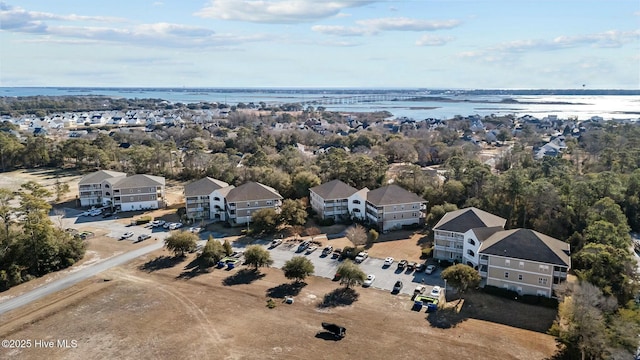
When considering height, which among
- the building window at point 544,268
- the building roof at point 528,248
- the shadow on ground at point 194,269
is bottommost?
the shadow on ground at point 194,269

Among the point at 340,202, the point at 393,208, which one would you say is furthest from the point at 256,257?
the point at 393,208

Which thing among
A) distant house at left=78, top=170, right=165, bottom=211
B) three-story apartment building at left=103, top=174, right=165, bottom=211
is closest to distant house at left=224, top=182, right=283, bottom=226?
three-story apartment building at left=103, top=174, right=165, bottom=211

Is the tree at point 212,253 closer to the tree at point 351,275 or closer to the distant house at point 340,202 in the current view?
the tree at point 351,275

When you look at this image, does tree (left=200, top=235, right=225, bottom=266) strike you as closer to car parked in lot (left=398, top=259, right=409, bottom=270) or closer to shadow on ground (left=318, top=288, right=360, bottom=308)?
shadow on ground (left=318, top=288, right=360, bottom=308)

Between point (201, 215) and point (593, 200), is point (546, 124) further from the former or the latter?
point (201, 215)

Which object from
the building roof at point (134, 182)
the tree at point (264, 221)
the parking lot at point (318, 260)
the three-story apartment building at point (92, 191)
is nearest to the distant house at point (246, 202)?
the tree at point (264, 221)

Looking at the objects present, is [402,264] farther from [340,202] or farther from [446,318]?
[340,202]
